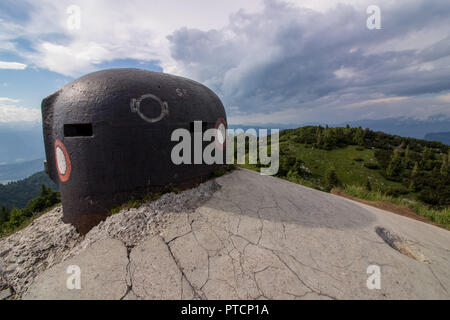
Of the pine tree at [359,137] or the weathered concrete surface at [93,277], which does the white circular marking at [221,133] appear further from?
the pine tree at [359,137]

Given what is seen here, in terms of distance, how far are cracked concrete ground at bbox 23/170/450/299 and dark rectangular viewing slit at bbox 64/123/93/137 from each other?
234 cm

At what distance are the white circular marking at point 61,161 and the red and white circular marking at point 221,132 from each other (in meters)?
3.50

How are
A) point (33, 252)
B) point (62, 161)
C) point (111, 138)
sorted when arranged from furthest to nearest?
point (62, 161)
point (33, 252)
point (111, 138)

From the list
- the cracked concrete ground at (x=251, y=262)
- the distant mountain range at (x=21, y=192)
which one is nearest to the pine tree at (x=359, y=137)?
the cracked concrete ground at (x=251, y=262)

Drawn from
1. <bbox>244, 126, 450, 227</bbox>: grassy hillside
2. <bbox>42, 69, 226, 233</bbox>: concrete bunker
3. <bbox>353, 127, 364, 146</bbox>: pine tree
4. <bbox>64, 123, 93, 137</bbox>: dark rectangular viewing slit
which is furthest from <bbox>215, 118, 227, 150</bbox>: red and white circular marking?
<bbox>353, 127, 364, 146</bbox>: pine tree

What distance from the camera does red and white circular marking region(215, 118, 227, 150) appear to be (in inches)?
213

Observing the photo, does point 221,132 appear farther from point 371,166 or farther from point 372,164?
point 372,164

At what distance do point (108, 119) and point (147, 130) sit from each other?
724 mm

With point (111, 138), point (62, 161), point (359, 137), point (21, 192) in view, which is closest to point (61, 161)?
point (62, 161)

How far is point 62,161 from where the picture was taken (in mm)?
4074

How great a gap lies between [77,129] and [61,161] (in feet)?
2.51

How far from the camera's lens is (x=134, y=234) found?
11.5 feet
